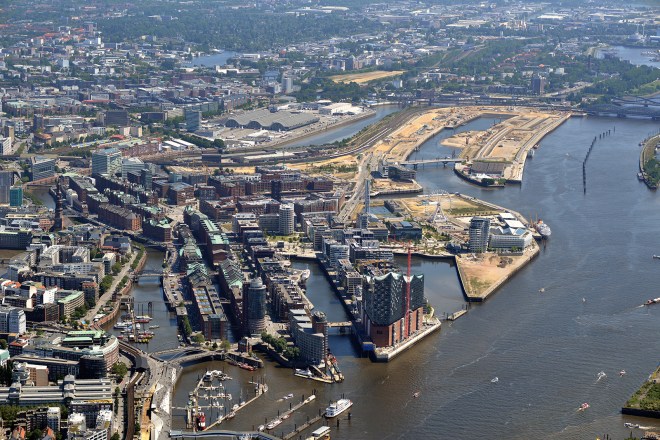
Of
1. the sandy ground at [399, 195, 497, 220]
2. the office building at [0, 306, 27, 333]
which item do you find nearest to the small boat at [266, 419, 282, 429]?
the office building at [0, 306, 27, 333]

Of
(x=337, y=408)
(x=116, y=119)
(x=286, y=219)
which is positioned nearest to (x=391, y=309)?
(x=337, y=408)

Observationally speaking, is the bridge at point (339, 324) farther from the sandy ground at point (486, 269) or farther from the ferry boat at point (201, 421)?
the ferry boat at point (201, 421)

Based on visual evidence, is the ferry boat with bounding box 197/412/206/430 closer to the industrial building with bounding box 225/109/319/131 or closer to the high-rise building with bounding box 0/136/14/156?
the high-rise building with bounding box 0/136/14/156

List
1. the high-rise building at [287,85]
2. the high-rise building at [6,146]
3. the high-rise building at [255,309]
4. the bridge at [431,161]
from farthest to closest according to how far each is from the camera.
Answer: the high-rise building at [287,85], the high-rise building at [6,146], the bridge at [431,161], the high-rise building at [255,309]

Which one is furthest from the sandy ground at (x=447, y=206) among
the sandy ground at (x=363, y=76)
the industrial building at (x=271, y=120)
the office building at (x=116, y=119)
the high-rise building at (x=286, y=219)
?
the sandy ground at (x=363, y=76)

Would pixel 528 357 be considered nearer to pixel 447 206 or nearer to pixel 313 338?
pixel 313 338

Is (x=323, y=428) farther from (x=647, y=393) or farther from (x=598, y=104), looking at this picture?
(x=598, y=104)
